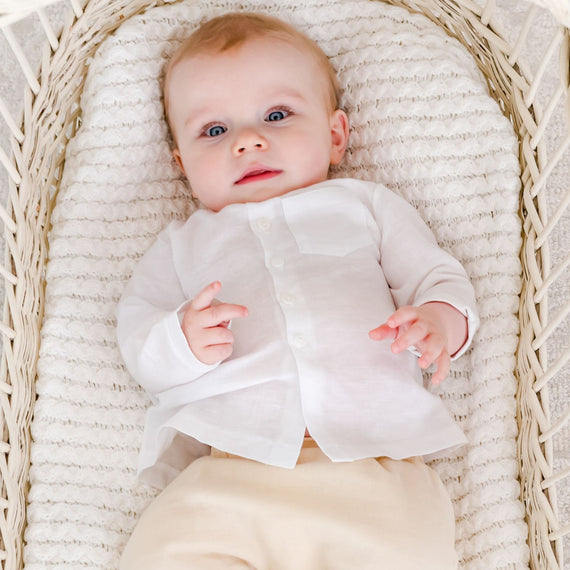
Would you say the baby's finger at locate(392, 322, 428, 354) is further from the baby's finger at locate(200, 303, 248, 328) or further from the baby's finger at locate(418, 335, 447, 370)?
the baby's finger at locate(200, 303, 248, 328)

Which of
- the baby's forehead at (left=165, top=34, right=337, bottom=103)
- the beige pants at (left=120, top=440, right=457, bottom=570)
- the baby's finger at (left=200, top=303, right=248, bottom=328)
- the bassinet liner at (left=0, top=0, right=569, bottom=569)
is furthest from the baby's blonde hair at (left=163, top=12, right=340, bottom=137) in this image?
the beige pants at (left=120, top=440, right=457, bottom=570)

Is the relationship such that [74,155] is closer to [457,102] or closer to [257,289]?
[257,289]

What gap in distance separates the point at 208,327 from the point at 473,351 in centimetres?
43

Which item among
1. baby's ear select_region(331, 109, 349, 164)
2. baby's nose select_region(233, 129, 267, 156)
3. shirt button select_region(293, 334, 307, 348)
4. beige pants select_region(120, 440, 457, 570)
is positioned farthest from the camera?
baby's ear select_region(331, 109, 349, 164)

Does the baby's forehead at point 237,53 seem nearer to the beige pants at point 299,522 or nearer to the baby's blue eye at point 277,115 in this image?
the baby's blue eye at point 277,115

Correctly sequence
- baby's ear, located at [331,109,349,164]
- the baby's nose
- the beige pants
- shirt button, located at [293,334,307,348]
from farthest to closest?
baby's ear, located at [331,109,349,164]
the baby's nose
shirt button, located at [293,334,307,348]
the beige pants

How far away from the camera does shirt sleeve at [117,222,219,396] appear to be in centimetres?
131

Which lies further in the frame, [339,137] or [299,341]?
[339,137]

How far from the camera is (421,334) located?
Answer: 1.21 metres

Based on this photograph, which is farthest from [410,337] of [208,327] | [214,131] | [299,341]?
[214,131]

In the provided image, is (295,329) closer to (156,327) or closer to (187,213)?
(156,327)

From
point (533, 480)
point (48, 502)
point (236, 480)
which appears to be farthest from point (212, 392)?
point (533, 480)

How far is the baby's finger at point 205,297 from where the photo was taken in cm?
121

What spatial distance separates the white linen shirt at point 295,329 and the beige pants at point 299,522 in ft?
0.12
